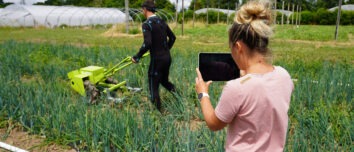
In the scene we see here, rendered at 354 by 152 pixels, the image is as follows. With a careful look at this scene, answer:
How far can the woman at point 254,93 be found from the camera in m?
1.11

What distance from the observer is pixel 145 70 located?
16.1ft

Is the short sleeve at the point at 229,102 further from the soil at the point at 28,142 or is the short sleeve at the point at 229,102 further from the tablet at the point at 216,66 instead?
Result: the soil at the point at 28,142

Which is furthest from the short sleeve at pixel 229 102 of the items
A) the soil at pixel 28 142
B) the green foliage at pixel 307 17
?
the green foliage at pixel 307 17

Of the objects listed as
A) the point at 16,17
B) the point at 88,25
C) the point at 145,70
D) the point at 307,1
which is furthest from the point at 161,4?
the point at 145,70

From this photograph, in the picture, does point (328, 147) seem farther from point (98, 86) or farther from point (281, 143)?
point (98, 86)

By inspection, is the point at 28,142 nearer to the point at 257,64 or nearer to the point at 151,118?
the point at 151,118

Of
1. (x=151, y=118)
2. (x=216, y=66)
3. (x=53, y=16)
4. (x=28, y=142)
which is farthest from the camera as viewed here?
(x=53, y=16)

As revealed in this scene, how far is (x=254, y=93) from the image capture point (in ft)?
3.64

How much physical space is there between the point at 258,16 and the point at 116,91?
3285 millimetres

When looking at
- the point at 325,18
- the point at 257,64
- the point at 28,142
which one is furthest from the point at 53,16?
the point at 257,64

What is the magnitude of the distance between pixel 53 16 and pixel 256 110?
26238mm

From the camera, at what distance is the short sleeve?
1.11 metres

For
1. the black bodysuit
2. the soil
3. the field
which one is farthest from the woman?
the black bodysuit

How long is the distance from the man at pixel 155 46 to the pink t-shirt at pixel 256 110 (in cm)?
224
